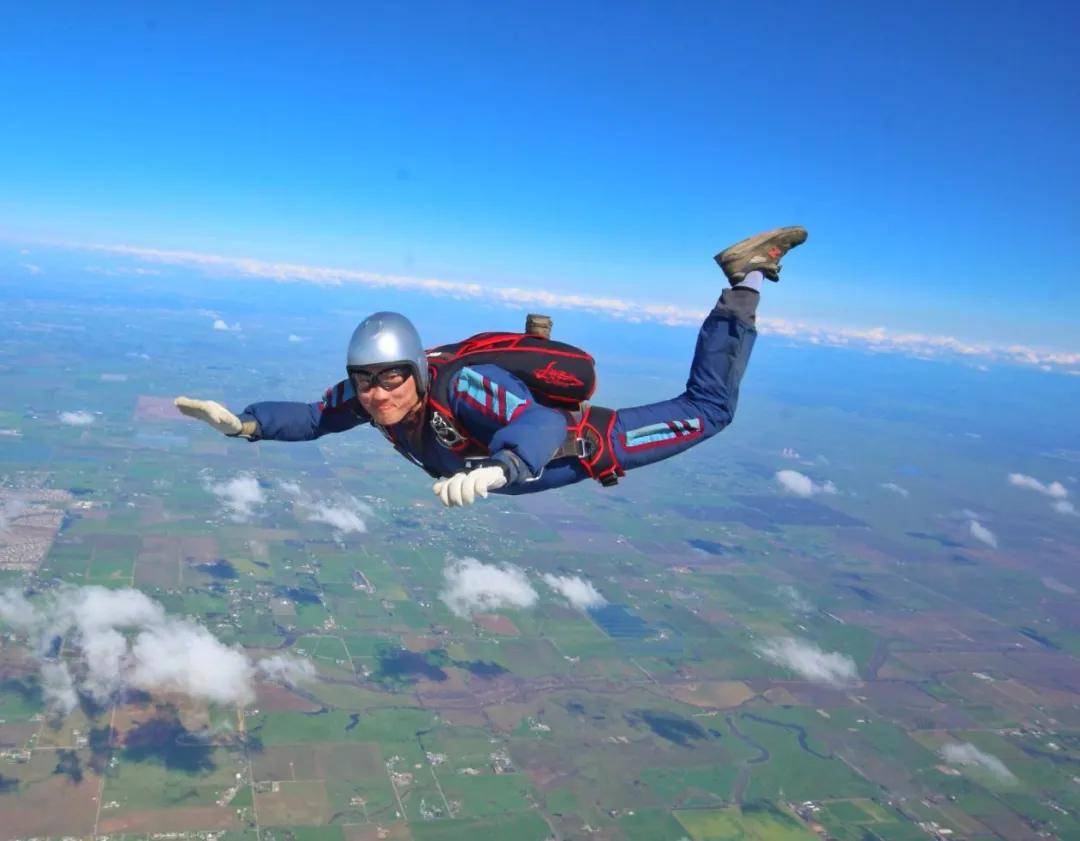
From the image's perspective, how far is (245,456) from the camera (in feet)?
331

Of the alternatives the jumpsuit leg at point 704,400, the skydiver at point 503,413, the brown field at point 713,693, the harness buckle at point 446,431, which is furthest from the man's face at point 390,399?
the brown field at point 713,693

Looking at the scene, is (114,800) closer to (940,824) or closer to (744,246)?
(744,246)

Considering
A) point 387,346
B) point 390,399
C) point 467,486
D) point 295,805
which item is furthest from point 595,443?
point 295,805

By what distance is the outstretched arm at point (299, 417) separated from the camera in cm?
509

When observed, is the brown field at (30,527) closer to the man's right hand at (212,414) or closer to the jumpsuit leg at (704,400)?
the man's right hand at (212,414)

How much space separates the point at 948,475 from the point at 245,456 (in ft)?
461

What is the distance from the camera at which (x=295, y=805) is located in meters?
33.2

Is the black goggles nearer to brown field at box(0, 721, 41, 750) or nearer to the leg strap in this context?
the leg strap

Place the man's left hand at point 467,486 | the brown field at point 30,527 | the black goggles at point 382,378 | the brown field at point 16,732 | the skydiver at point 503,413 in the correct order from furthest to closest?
the brown field at point 30,527 → the brown field at point 16,732 → the black goggles at point 382,378 → the skydiver at point 503,413 → the man's left hand at point 467,486

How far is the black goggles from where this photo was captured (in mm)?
4172

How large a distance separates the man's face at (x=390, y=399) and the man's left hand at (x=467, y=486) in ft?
3.69

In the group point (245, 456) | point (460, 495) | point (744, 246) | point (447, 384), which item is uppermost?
point (744, 246)

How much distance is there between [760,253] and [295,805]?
36.7 meters

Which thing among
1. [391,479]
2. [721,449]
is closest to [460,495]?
[391,479]
